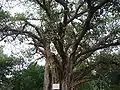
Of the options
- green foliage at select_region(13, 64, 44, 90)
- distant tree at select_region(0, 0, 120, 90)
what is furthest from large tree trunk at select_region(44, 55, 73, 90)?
green foliage at select_region(13, 64, 44, 90)

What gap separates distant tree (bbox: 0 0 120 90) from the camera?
8953mm

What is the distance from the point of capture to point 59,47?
10.9 m

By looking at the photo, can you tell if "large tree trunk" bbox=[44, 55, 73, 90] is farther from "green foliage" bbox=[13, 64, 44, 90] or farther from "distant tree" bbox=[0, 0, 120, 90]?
"green foliage" bbox=[13, 64, 44, 90]

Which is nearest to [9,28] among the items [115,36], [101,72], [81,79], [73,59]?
[73,59]

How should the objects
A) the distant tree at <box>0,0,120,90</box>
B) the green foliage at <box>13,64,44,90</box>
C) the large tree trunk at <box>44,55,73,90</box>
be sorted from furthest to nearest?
the green foliage at <box>13,64,44,90</box> < the large tree trunk at <box>44,55,73,90</box> < the distant tree at <box>0,0,120,90</box>

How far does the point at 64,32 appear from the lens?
33.0ft

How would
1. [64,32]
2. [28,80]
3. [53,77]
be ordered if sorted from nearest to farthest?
[64,32] → [53,77] → [28,80]

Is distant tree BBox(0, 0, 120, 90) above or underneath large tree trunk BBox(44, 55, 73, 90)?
above

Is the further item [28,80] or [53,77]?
[28,80]

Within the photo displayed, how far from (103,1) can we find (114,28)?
13.3 feet

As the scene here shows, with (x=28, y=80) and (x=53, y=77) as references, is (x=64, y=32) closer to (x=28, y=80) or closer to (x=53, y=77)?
(x=53, y=77)

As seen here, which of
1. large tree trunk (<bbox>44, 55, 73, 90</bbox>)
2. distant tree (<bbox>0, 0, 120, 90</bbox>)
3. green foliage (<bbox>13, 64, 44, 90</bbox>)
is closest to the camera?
distant tree (<bbox>0, 0, 120, 90</bbox>)

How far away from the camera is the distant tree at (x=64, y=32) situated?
895 cm

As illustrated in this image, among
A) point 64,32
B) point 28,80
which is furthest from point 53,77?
point 28,80
